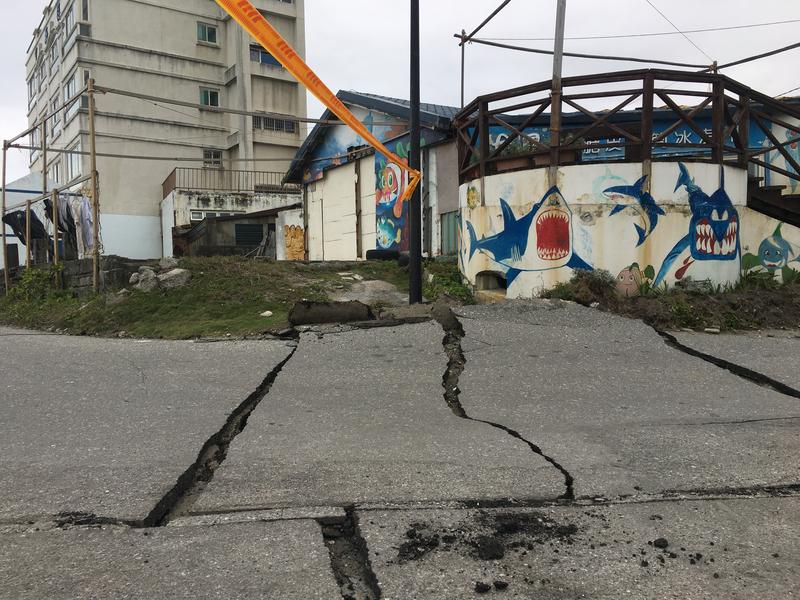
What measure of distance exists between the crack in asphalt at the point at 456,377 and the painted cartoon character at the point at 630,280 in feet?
9.38

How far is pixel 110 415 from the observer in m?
5.19

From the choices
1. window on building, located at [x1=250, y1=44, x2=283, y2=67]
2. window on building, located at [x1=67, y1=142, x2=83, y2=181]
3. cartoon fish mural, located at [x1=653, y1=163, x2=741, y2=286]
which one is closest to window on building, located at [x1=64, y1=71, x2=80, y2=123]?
window on building, located at [x1=67, y1=142, x2=83, y2=181]

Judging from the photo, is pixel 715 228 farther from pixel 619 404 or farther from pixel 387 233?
pixel 387 233

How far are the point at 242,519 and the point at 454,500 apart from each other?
1162 millimetres

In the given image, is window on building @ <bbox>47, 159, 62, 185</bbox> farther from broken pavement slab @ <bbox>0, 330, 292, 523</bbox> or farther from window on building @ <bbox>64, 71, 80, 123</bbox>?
broken pavement slab @ <bbox>0, 330, 292, 523</bbox>

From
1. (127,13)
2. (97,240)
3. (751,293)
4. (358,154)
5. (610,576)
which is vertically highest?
(127,13)

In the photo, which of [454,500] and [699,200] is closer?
[454,500]

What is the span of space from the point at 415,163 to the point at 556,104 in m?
2.57

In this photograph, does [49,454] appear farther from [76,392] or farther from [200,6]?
[200,6]

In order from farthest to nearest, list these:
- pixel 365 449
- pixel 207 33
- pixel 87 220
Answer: pixel 207 33 < pixel 87 220 < pixel 365 449

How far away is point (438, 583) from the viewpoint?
8.61ft

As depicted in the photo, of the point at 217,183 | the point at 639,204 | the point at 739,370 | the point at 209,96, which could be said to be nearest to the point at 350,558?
the point at 739,370

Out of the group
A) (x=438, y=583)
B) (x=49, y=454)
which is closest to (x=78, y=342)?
(x=49, y=454)

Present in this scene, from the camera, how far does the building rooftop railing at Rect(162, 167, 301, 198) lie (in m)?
29.8
